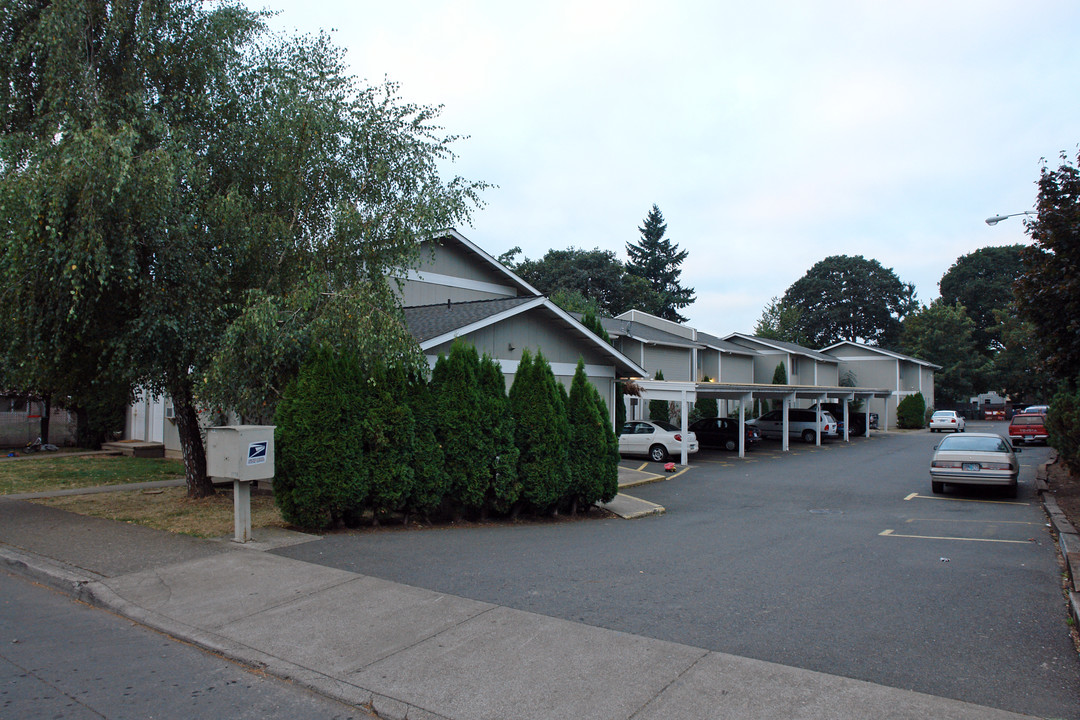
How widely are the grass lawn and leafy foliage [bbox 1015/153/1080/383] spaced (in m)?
13.6

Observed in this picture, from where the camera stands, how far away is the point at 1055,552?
988 cm

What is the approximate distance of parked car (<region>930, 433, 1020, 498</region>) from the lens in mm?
15992

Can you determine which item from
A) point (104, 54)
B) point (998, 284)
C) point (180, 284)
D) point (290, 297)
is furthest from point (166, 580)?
point (998, 284)

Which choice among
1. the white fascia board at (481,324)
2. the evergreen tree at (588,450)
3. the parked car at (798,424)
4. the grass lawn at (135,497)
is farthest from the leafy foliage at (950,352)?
the grass lawn at (135,497)

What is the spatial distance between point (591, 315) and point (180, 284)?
50.2ft

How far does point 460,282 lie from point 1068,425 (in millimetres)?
17336

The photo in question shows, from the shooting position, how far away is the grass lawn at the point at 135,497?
1082 centimetres

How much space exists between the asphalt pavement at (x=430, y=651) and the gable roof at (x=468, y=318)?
24.1 ft

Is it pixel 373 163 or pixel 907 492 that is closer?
pixel 373 163

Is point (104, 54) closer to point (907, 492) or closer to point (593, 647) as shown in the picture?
point (593, 647)

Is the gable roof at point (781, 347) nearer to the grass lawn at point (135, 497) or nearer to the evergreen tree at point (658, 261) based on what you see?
the evergreen tree at point (658, 261)

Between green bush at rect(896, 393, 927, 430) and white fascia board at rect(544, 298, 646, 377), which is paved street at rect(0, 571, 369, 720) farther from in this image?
green bush at rect(896, 393, 927, 430)

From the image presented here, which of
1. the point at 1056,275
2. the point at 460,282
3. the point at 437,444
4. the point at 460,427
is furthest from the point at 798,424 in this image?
the point at 437,444

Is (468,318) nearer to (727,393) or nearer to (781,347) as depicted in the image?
(727,393)
